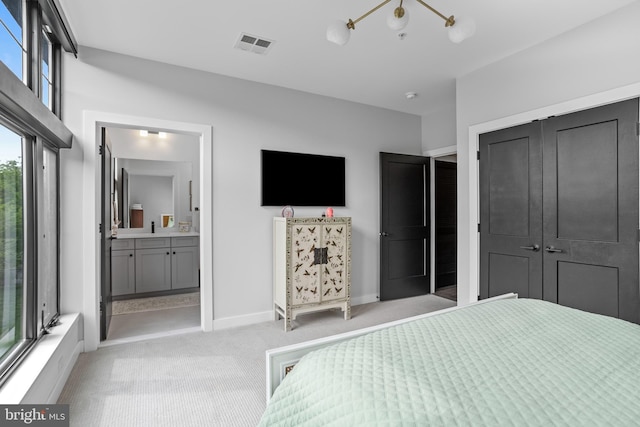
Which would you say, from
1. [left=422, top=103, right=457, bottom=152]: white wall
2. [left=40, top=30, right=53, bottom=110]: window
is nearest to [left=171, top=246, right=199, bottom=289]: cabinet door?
[left=40, top=30, right=53, bottom=110]: window

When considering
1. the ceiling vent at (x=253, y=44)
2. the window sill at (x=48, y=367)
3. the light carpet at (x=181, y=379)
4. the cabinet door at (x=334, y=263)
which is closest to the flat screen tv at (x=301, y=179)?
the cabinet door at (x=334, y=263)

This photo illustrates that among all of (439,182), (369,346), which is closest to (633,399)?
(369,346)

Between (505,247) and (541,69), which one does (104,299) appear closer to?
(505,247)

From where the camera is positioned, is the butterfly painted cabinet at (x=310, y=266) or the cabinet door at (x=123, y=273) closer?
the butterfly painted cabinet at (x=310, y=266)

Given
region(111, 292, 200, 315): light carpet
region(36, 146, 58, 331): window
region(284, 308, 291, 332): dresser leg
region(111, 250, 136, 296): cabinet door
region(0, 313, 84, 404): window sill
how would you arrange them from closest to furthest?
region(0, 313, 84, 404): window sill, region(36, 146, 58, 331): window, region(284, 308, 291, 332): dresser leg, region(111, 292, 200, 315): light carpet, region(111, 250, 136, 296): cabinet door

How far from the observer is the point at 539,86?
9.52ft

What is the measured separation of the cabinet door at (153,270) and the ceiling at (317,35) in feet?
8.65

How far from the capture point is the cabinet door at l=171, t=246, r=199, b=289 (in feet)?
15.6

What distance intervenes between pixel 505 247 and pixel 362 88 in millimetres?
2356

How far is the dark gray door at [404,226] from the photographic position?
4504 millimetres

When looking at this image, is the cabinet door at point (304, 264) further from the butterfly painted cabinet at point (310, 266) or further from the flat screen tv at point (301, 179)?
the flat screen tv at point (301, 179)

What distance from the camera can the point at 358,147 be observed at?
14.4 feet

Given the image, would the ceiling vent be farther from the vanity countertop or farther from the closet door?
the vanity countertop

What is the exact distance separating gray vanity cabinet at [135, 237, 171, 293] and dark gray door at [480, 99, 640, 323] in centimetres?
409
